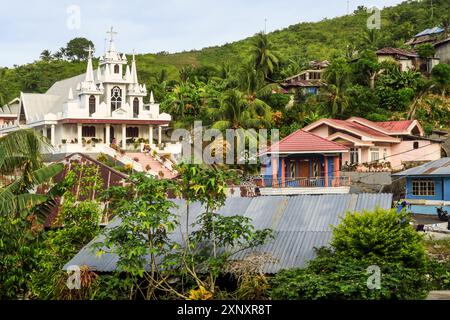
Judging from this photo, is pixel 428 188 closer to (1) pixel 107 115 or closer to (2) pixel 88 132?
(1) pixel 107 115

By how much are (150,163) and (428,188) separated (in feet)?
45.5

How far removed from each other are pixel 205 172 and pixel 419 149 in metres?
26.1

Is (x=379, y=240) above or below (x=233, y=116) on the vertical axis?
below

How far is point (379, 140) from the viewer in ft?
120

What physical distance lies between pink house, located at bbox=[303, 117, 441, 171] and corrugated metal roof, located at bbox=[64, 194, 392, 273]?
20.5m

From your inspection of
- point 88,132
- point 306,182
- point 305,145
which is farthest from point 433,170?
point 88,132

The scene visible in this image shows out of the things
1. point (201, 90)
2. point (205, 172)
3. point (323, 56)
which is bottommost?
point (205, 172)

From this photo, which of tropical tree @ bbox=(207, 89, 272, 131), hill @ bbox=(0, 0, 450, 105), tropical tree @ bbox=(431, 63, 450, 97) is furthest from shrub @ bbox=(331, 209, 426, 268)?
hill @ bbox=(0, 0, 450, 105)

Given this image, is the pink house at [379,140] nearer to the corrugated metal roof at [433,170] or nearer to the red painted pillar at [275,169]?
the corrugated metal roof at [433,170]

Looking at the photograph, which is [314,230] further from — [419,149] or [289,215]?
[419,149]

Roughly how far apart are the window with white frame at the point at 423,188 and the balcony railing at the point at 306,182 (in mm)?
2761

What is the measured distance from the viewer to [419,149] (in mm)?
37812

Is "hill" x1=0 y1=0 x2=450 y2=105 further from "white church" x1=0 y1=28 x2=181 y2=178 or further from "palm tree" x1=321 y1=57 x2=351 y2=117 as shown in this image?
"white church" x1=0 y1=28 x2=181 y2=178

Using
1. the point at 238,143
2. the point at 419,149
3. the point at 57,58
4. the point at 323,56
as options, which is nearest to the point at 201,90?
the point at 238,143
